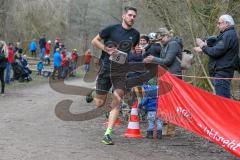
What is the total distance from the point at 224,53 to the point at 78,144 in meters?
2.72

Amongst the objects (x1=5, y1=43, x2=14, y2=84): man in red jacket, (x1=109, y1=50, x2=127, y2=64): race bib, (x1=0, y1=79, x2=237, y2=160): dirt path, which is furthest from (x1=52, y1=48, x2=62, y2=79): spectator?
(x1=109, y1=50, x2=127, y2=64): race bib

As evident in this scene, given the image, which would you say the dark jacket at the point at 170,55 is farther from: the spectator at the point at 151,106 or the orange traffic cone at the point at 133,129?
the orange traffic cone at the point at 133,129

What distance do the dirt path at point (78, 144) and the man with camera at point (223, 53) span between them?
1.09 meters

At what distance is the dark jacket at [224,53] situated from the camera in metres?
8.30

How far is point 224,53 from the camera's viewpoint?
841 cm

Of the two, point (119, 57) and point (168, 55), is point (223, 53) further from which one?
point (119, 57)

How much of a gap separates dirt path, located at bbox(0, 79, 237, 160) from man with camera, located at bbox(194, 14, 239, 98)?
3.57 feet

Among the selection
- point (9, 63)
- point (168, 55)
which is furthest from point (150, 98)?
point (9, 63)

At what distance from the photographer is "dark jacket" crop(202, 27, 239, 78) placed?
8.30 metres

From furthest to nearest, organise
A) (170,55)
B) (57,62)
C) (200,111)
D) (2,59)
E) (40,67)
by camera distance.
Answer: (40,67)
(57,62)
(2,59)
(170,55)
(200,111)

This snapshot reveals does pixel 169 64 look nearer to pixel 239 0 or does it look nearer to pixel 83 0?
pixel 239 0

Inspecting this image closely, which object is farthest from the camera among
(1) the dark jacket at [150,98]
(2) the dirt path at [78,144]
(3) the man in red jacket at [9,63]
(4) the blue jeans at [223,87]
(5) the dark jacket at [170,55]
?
(3) the man in red jacket at [9,63]

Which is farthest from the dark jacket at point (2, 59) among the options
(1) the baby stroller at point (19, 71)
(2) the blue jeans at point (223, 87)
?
(2) the blue jeans at point (223, 87)

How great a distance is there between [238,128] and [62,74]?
23.8 m
